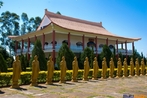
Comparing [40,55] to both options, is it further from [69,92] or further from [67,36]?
[69,92]

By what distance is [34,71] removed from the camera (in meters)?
8.84

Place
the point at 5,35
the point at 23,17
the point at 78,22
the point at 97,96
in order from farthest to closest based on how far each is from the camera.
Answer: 1. the point at 23,17
2. the point at 5,35
3. the point at 78,22
4. the point at 97,96

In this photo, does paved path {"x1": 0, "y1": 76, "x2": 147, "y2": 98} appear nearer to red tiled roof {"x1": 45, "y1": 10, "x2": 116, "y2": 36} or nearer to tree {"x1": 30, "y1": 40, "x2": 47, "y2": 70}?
tree {"x1": 30, "y1": 40, "x2": 47, "y2": 70}

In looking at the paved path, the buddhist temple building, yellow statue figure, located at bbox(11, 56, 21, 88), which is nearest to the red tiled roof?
the buddhist temple building

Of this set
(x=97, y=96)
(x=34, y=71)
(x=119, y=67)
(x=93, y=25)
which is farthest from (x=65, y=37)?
(x=97, y=96)

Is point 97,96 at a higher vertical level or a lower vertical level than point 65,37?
lower

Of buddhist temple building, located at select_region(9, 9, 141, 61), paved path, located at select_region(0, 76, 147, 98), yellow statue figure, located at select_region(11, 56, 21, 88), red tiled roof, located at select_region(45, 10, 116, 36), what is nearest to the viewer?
paved path, located at select_region(0, 76, 147, 98)

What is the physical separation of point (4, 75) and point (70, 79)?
182 inches

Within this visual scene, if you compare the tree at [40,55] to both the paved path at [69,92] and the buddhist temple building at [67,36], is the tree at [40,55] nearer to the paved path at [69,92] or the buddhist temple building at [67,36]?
the buddhist temple building at [67,36]

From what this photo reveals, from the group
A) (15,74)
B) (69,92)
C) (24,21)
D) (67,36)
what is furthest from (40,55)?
(24,21)

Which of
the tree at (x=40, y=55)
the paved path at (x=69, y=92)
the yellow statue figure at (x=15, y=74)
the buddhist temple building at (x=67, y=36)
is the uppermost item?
the buddhist temple building at (x=67, y=36)

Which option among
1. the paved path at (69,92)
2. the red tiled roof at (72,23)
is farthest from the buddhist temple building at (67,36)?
the paved path at (69,92)

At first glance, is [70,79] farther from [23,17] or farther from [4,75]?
[23,17]

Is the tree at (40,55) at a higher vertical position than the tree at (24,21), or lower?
lower
